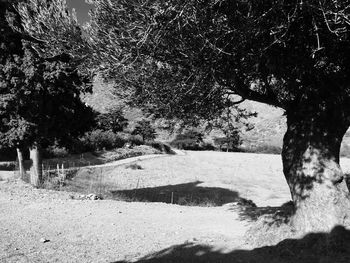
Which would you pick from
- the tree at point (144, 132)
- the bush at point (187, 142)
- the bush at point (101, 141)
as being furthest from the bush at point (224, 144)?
the bush at point (101, 141)

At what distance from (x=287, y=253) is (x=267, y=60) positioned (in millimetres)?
3271

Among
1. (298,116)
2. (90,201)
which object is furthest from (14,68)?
(298,116)

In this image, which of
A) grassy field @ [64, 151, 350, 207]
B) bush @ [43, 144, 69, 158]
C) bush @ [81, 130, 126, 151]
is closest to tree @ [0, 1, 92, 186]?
grassy field @ [64, 151, 350, 207]

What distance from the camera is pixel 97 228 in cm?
898

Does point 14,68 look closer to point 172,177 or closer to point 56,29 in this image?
point 56,29

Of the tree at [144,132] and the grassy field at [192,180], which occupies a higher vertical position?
the tree at [144,132]

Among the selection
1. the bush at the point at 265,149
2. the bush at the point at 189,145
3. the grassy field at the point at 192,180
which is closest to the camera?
the grassy field at the point at 192,180

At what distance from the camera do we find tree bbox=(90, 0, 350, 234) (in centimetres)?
577

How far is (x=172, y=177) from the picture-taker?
2656cm

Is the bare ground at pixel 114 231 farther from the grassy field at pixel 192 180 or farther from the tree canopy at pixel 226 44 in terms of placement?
the grassy field at pixel 192 180

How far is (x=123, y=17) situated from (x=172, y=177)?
20844mm

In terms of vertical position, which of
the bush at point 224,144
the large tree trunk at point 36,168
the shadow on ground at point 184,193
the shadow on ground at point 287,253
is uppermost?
the bush at point 224,144

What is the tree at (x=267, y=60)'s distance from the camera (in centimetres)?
577

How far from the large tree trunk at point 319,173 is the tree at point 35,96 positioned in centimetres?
806
